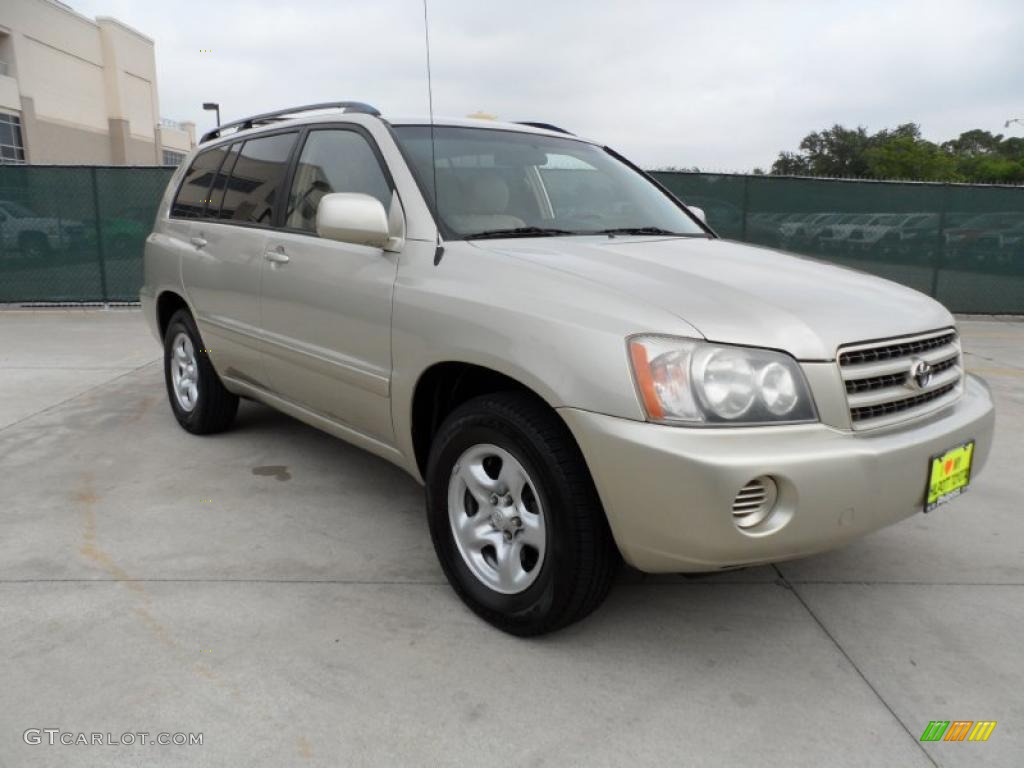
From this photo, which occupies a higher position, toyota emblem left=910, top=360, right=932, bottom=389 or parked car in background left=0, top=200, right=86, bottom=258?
parked car in background left=0, top=200, right=86, bottom=258

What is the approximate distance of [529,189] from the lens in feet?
10.9

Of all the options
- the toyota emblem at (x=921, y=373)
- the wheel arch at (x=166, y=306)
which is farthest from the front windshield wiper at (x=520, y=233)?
the wheel arch at (x=166, y=306)

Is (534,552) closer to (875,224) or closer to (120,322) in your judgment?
(120,322)

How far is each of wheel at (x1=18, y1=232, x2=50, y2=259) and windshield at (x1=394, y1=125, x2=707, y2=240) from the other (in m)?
8.83

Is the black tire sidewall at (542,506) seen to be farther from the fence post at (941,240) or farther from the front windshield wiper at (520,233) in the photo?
the fence post at (941,240)

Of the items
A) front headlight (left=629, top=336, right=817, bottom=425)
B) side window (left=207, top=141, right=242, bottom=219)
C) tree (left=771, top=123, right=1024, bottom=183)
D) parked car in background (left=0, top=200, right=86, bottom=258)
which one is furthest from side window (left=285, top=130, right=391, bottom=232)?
tree (left=771, top=123, right=1024, bottom=183)

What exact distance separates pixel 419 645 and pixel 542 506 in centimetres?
61

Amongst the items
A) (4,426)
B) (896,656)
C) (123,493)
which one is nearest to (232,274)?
(123,493)

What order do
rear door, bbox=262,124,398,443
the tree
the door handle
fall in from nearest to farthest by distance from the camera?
rear door, bbox=262,124,398,443
the door handle
the tree

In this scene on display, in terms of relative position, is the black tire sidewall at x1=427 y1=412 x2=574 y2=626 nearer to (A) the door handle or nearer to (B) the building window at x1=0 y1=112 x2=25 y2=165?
(A) the door handle

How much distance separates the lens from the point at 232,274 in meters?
3.98

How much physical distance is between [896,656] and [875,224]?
920 cm

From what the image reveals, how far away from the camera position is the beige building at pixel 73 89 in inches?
1446

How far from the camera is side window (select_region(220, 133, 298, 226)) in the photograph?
149 inches
